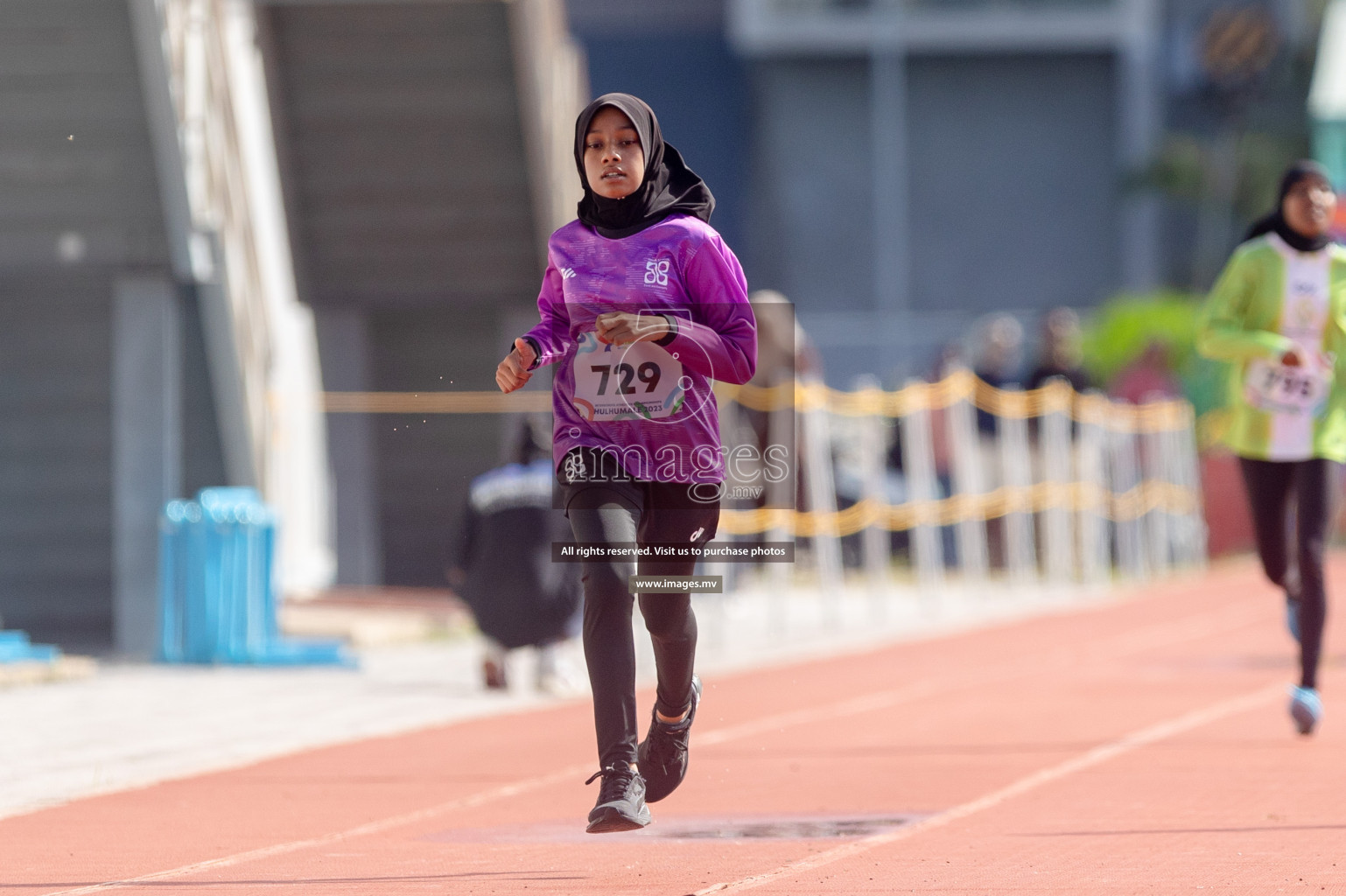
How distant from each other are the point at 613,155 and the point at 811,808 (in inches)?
104

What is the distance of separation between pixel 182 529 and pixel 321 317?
19.1 feet

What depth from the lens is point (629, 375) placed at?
5.92 metres

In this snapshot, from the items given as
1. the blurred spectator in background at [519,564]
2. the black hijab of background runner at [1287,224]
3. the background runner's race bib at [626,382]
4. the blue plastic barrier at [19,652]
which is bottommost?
the blue plastic barrier at [19,652]

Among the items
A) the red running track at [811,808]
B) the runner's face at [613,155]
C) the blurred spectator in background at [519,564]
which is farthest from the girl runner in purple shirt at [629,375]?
the blurred spectator in background at [519,564]

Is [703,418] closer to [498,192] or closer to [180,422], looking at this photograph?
[180,422]

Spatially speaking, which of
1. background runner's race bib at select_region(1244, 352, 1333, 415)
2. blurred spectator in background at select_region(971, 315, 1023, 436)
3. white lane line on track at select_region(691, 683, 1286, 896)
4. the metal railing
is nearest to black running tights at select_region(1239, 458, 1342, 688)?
background runner's race bib at select_region(1244, 352, 1333, 415)

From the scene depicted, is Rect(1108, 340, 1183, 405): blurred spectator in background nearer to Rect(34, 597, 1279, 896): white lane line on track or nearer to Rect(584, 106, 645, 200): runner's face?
Rect(34, 597, 1279, 896): white lane line on track

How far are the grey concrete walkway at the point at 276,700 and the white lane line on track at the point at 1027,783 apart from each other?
2.82m

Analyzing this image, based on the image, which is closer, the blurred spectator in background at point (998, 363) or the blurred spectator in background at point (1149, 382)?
the blurred spectator in background at point (998, 363)

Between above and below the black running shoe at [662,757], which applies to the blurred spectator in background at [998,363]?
above

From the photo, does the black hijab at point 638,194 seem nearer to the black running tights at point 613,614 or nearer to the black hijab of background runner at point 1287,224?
the black running tights at point 613,614

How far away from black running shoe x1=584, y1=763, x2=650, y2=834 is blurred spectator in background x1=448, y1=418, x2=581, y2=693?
5.87m

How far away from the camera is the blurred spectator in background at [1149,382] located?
24.4m

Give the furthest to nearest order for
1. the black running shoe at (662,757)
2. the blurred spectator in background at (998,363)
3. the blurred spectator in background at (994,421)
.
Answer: the blurred spectator in background at (998,363) < the blurred spectator in background at (994,421) < the black running shoe at (662,757)
